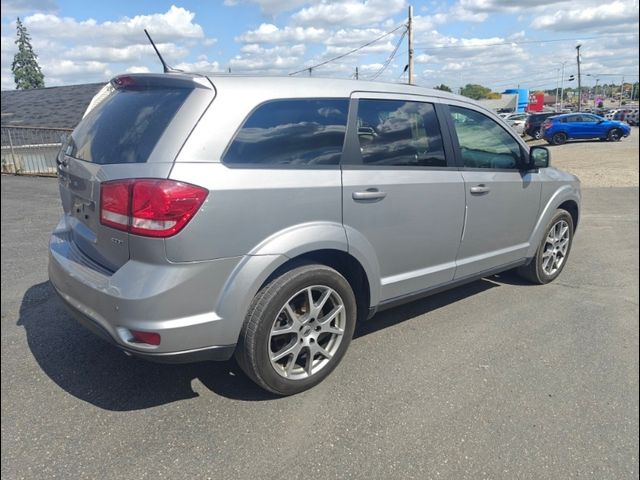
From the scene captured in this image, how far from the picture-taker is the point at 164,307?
7.27 feet

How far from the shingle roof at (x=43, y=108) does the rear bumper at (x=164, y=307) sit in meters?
14.4

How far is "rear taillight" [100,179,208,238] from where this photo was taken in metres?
2.15

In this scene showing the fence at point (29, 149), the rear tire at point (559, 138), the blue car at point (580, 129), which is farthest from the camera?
the rear tire at point (559, 138)

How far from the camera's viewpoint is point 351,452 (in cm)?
231

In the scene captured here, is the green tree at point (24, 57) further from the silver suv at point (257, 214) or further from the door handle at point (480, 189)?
the door handle at point (480, 189)

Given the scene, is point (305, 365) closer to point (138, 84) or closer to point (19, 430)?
point (19, 430)

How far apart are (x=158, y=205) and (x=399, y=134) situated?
5.72 ft

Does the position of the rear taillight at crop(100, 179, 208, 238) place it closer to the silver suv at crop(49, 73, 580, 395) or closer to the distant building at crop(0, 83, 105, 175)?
the silver suv at crop(49, 73, 580, 395)

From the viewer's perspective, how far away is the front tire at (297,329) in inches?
98.0

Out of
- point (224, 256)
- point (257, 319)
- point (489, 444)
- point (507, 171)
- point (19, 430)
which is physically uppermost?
point (507, 171)

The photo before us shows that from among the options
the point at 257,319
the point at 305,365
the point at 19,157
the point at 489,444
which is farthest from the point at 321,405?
the point at 19,157

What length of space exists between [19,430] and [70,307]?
67cm

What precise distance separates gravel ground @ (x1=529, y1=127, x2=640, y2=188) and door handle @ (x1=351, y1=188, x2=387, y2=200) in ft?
25.1

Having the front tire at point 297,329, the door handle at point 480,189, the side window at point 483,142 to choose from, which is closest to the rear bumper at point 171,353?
the front tire at point 297,329
